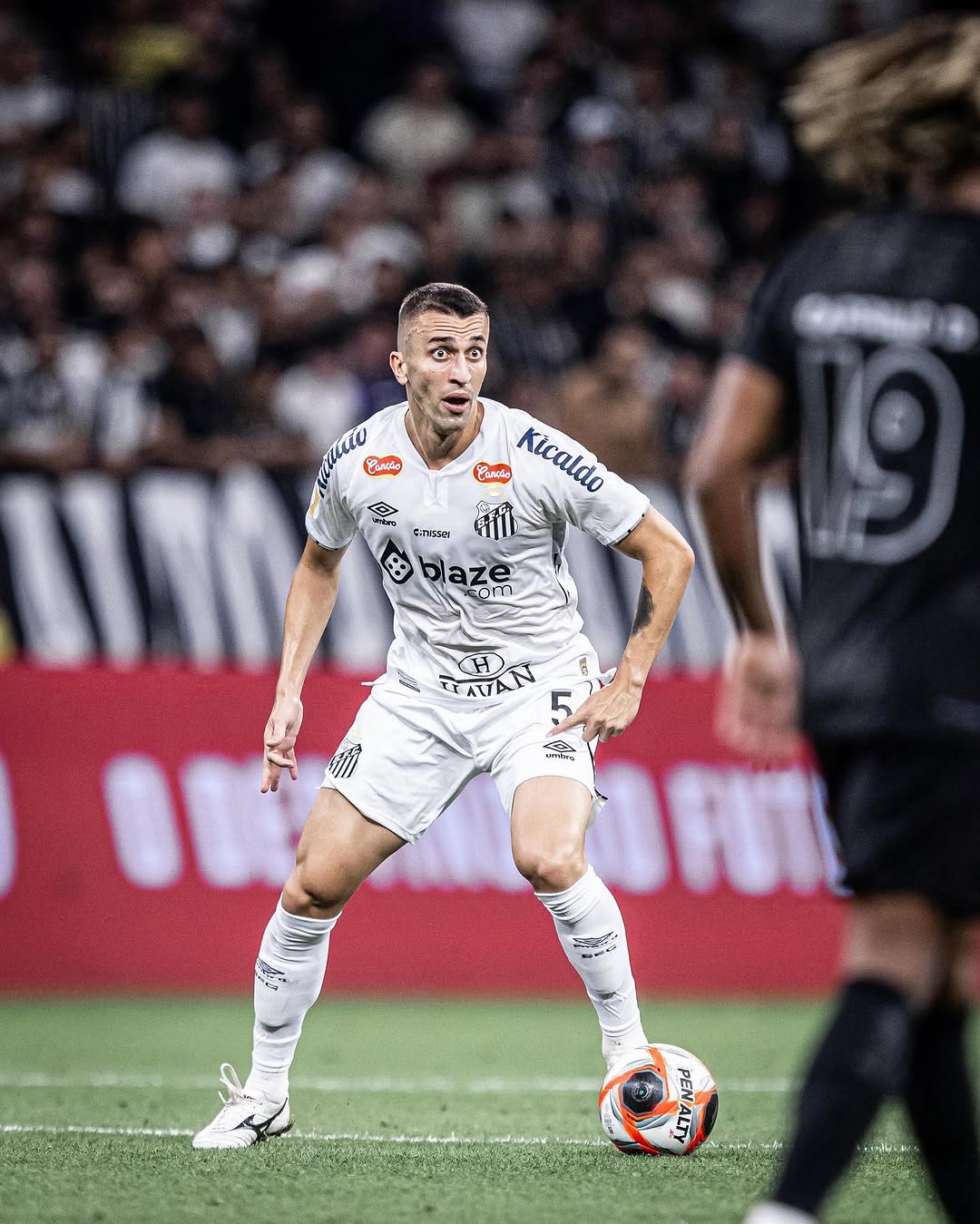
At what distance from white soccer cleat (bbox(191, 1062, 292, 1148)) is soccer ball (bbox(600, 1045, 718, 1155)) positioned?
100 centimetres

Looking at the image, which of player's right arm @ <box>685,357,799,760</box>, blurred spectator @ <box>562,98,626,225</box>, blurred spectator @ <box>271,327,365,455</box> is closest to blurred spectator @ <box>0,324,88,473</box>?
blurred spectator @ <box>271,327,365,455</box>

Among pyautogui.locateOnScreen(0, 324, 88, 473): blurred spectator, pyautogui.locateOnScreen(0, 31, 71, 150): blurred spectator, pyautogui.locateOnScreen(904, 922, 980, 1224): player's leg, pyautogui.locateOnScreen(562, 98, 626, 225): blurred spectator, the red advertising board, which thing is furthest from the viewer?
pyautogui.locateOnScreen(562, 98, 626, 225): blurred spectator

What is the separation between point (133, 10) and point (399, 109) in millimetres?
2397

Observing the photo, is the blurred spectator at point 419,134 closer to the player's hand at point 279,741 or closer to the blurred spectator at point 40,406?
the blurred spectator at point 40,406

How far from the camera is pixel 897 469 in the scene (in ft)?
10.8

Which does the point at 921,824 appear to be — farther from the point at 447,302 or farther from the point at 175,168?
the point at 175,168

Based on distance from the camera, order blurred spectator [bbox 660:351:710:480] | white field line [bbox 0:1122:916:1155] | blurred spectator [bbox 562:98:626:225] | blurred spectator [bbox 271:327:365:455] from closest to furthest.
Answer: white field line [bbox 0:1122:916:1155]
blurred spectator [bbox 271:327:365:455]
blurred spectator [bbox 660:351:710:480]
blurred spectator [bbox 562:98:626:225]

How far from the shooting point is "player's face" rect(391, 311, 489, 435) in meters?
5.57

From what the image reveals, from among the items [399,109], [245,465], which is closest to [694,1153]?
[245,465]

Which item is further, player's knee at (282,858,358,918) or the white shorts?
the white shorts

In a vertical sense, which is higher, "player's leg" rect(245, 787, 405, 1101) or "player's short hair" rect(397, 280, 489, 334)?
"player's short hair" rect(397, 280, 489, 334)

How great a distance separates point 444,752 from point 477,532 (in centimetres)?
71

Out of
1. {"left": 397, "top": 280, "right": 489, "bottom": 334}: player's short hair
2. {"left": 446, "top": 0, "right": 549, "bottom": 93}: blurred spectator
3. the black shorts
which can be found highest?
{"left": 446, "top": 0, "right": 549, "bottom": 93}: blurred spectator

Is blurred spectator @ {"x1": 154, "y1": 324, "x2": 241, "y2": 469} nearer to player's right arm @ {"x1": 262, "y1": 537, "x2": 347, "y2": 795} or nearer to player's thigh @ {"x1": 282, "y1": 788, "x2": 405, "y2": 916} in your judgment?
player's right arm @ {"x1": 262, "y1": 537, "x2": 347, "y2": 795}
